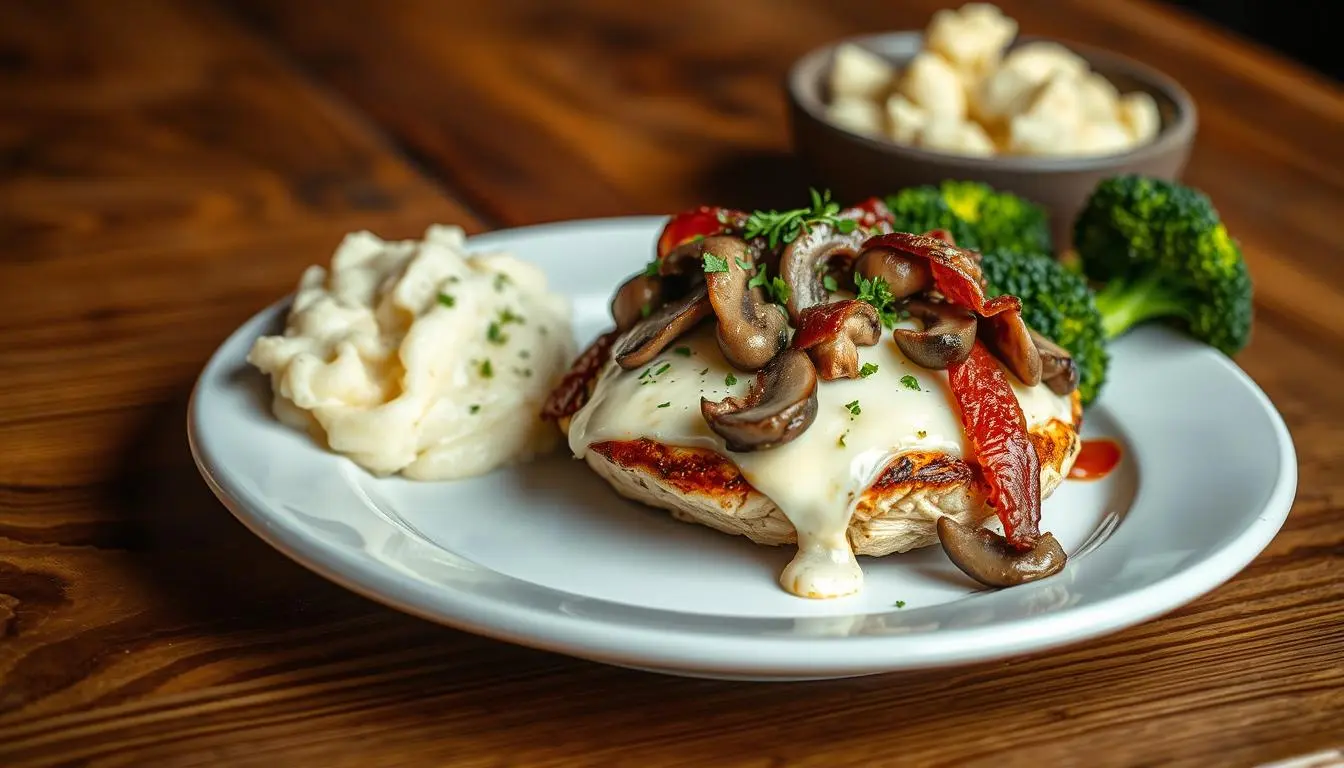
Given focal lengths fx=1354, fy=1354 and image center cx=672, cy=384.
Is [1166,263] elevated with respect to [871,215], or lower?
lower

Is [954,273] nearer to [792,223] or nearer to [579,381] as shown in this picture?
[792,223]

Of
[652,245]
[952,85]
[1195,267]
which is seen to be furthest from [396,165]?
[1195,267]

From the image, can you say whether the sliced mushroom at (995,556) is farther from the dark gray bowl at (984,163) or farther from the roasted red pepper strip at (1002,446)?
the dark gray bowl at (984,163)

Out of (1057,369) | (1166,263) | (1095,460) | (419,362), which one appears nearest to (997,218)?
(1166,263)

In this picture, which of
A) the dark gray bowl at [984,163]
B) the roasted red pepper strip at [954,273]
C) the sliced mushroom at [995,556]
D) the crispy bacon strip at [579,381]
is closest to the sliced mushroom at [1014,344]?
the roasted red pepper strip at [954,273]

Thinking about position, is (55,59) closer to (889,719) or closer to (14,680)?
(14,680)

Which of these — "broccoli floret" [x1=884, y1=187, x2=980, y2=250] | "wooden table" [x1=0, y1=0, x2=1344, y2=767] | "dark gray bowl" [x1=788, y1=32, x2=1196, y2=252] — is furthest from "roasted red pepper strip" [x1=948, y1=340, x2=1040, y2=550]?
"dark gray bowl" [x1=788, y1=32, x2=1196, y2=252]

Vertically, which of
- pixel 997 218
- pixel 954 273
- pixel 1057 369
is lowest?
pixel 997 218
